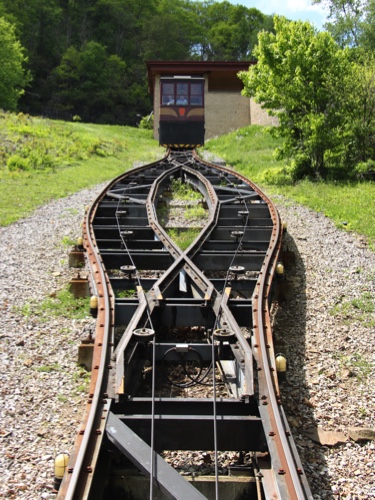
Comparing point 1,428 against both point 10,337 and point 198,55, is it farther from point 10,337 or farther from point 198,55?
point 198,55

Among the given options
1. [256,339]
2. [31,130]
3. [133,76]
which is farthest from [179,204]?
[133,76]

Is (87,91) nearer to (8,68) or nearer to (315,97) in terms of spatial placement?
(8,68)

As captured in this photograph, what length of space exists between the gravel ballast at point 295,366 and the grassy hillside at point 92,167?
214cm

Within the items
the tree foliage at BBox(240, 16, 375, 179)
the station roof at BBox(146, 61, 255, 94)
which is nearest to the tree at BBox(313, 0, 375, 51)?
the station roof at BBox(146, 61, 255, 94)

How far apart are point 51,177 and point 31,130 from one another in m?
9.18

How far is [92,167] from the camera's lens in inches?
783

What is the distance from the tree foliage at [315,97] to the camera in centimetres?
1498

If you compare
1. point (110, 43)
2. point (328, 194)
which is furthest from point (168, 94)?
point (110, 43)

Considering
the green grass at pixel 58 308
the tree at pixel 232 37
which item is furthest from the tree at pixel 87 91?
the green grass at pixel 58 308

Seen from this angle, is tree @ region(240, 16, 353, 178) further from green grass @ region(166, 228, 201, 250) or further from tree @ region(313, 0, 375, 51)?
tree @ region(313, 0, 375, 51)

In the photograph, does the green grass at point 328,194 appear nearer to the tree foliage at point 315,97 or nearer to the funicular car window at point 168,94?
the tree foliage at point 315,97

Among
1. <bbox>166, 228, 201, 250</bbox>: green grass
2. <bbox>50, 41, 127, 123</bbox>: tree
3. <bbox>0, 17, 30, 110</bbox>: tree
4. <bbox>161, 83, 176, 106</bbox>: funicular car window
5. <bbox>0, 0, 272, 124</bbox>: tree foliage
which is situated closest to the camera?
<bbox>166, 228, 201, 250</bbox>: green grass

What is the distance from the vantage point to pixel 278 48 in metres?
15.4

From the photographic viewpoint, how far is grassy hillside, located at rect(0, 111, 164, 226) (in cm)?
1381
